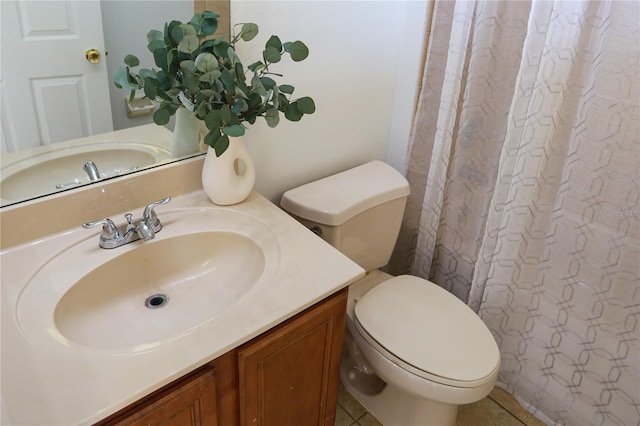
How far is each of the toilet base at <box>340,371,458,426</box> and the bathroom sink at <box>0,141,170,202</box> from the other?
1024mm

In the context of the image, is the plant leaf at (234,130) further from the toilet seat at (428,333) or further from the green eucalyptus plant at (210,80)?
the toilet seat at (428,333)

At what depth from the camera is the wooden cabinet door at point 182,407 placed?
923 millimetres

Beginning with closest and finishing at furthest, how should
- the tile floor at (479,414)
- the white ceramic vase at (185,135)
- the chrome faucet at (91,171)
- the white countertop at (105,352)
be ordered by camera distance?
the white countertop at (105,352), the chrome faucet at (91,171), the white ceramic vase at (185,135), the tile floor at (479,414)

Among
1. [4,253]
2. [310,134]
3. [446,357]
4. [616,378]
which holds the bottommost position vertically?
[616,378]

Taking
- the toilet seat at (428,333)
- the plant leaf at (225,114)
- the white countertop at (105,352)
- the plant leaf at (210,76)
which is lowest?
the toilet seat at (428,333)

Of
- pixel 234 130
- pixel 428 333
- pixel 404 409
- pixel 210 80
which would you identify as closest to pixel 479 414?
pixel 404 409

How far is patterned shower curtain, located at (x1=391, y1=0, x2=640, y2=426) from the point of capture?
1.35m

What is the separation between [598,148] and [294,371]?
0.98 m

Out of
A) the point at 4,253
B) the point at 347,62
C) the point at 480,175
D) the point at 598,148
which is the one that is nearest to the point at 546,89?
the point at 598,148

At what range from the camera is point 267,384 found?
117 cm

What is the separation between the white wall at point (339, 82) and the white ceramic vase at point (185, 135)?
16 cm

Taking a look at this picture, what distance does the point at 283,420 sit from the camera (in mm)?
Result: 1267

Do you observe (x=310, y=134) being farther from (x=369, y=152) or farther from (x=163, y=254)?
(x=163, y=254)

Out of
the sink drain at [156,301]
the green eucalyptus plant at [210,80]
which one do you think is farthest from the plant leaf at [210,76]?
the sink drain at [156,301]
